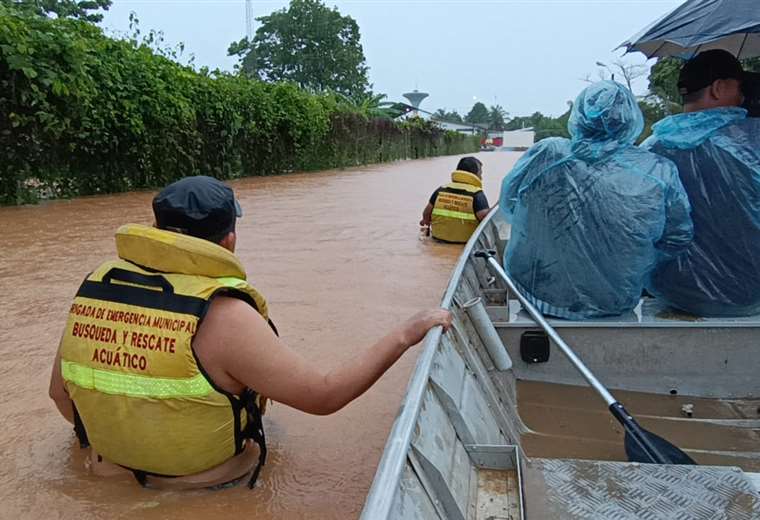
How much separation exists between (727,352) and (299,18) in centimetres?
6842

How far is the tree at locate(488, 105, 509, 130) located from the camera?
123 m

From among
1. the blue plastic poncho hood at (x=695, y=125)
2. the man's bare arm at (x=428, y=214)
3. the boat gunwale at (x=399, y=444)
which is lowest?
the man's bare arm at (x=428, y=214)

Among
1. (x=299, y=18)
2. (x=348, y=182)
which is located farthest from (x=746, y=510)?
(x=299, y=18)

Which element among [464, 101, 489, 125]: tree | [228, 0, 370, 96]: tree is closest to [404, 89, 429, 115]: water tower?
[228, 0, 370, 96]: tree

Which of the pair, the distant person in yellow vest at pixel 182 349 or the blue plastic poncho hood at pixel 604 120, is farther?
the blue plastic poncho hood at pixel 604 120

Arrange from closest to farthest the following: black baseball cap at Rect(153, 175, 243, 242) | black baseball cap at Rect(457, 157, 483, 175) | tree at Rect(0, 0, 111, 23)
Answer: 1. black baseball cap at Rect(153, 175, 243, 242)
2. black baseball cap at Rect(457, 157, 483, 175)
3. tree at Rect(0, 0, 111, 23)

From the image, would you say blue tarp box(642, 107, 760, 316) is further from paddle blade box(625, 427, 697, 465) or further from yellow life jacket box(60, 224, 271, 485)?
yellow life jacket box(60, 224, 271, 485)

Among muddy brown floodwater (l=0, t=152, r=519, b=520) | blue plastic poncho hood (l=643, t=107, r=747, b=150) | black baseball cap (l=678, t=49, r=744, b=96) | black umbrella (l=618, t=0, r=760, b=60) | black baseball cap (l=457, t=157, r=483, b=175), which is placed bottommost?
muddy brown floodwater (l=0, t=152, r=519, b=520)

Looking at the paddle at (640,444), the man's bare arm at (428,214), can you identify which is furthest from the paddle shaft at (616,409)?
the man's bare arm at (428,214)

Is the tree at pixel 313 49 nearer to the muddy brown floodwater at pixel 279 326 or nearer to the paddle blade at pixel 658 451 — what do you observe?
the muddy brown floodwater at pixel 279 326

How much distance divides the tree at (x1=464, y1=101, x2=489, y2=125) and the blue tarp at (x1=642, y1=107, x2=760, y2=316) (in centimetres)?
12855

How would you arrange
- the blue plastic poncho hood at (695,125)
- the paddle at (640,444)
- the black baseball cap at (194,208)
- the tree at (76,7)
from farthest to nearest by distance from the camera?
the tree at (76,7) < the blue plastic poncho hood at (695,125) < the paddle at (640,444) < the black baseball cap at (194,208)

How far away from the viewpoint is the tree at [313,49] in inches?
2606

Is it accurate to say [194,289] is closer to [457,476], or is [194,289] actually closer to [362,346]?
[457,476]
